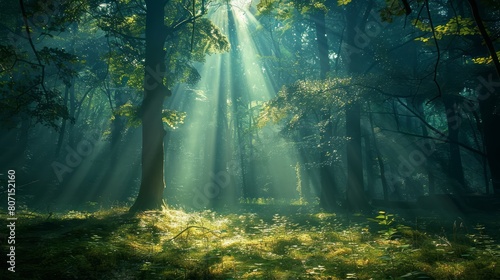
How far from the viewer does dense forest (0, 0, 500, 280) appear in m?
5.24

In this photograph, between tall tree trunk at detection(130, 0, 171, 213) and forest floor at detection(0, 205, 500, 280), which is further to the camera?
tall tree trunk at detection(130, 0, 171, 213)

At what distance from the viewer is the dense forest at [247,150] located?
5238 mm

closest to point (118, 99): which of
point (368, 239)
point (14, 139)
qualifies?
point (14, 139)

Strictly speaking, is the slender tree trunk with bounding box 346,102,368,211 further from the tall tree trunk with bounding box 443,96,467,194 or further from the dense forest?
the tall tree trunk with bounding box 443,96,467,194

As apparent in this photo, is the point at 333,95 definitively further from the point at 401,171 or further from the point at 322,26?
the point at 401,171

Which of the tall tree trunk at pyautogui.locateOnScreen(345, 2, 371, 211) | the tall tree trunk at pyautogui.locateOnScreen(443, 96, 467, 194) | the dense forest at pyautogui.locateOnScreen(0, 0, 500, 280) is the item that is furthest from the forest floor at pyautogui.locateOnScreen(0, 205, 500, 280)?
the tall tree trunk at pyautogui.locateOnScreen(443, 96, 467, 194)

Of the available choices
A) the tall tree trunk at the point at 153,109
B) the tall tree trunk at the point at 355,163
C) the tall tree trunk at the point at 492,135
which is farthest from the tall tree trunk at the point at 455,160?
the tall tree trunk at the point at 153,109

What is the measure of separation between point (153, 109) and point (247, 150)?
33.9 metres

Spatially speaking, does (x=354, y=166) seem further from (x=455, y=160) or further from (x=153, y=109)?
(x=153, y=109)

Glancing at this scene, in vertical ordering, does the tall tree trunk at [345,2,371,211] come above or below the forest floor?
above

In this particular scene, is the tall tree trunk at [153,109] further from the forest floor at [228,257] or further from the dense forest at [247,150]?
the forest floor at [228,257]

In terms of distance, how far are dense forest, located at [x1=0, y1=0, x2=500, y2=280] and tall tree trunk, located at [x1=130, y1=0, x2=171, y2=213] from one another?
2.0 inches

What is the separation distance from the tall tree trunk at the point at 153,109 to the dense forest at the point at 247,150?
0.16 ft

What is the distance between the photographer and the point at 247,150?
4581 cm
